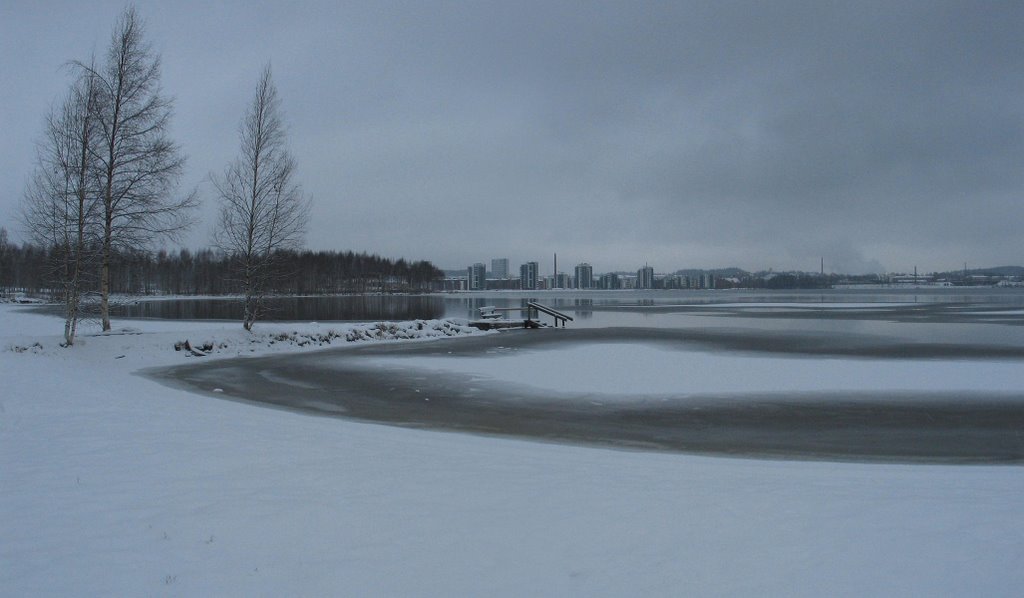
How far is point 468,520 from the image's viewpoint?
5.67 m

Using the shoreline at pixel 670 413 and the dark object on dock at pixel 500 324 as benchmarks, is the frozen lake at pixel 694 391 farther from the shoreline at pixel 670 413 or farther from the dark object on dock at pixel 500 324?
the dark object on dock at pixel 500 324

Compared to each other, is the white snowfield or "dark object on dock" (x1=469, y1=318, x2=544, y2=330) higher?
"dark object on dock" (x1=469, y1=318, x2=544, y2=330)

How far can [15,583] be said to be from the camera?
440 cm

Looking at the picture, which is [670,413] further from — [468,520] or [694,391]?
Answer: [468,520]

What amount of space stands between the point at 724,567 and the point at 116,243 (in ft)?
77.3

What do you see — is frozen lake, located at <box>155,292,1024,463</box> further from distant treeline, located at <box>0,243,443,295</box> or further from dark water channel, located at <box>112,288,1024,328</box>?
distant treeline, located at <box>0,243,443,295</box>

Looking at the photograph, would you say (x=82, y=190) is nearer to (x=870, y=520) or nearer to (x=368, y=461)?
(x=368, y=461)

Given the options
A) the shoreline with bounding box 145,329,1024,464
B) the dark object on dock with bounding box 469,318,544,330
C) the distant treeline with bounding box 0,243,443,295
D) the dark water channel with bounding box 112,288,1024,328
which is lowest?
the shoreline with bounding box 145,329,1024,464

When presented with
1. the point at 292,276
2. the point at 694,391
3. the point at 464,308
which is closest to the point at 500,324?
the point at 694,391

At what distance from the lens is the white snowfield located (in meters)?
4.52

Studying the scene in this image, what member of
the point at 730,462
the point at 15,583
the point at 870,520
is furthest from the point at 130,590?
the point at 730,462

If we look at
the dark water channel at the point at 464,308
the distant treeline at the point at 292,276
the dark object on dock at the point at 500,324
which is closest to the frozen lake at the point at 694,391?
the dark object on dock at the point at 500,324

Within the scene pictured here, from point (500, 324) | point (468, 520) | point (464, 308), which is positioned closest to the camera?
point (468, 520)

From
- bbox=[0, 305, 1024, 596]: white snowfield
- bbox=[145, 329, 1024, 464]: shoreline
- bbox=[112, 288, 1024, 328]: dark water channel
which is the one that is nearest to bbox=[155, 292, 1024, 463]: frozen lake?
bbox=[145, 329, 1024, 464]: shoreline
